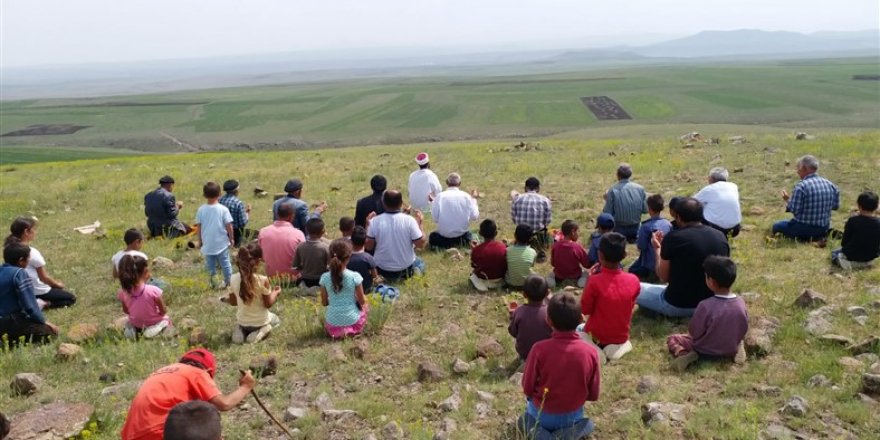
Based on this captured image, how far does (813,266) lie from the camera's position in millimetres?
9234

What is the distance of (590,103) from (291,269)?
278 ft

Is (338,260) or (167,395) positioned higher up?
(338,260)

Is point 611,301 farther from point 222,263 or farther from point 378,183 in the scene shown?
point 222,263

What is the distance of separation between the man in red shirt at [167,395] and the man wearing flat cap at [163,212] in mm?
9288

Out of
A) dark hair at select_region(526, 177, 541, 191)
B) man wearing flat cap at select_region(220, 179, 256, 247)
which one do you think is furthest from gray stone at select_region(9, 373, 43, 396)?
dark hair at select_region(526, 177, 541, 191)

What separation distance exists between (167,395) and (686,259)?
587cm

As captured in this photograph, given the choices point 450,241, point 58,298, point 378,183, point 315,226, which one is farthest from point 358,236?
point 58,298

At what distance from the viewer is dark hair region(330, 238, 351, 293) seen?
302 inches

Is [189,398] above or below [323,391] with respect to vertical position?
above

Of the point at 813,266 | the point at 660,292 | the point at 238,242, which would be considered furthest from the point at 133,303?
the point at 813,266

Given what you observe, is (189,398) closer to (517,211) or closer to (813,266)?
(517,211)

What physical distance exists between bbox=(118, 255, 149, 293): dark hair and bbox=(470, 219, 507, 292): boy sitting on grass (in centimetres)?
468

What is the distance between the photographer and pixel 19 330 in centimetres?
822

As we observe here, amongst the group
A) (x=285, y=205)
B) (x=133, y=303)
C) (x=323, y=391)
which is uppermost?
(x=285, y=205)
